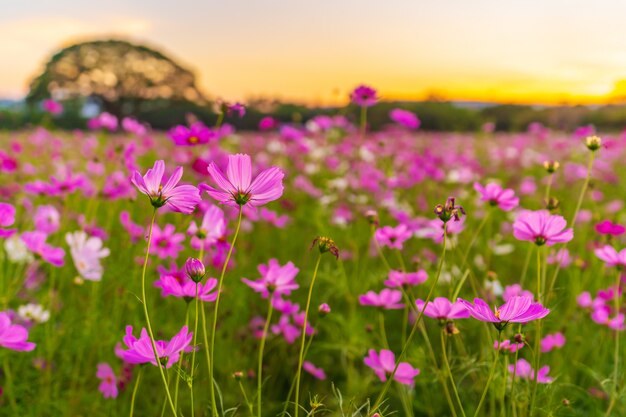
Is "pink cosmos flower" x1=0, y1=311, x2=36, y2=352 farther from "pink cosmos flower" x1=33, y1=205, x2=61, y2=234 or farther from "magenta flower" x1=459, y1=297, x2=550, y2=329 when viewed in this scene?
"pink cosmos flower" x1=33, y1=205, x2=61, y2=234

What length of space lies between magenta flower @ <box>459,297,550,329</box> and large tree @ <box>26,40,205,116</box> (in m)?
15.7

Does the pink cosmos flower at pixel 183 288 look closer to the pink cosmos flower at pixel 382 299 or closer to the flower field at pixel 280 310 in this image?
the flower field at pixel 280 310

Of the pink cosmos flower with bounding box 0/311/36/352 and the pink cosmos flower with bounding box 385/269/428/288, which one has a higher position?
the pink cosmos flower with bounding box 0/311/36/352

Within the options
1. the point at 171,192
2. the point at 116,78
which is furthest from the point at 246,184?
the point at 116,78

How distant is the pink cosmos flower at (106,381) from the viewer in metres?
1.33

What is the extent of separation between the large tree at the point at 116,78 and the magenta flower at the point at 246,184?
1549 centimetres

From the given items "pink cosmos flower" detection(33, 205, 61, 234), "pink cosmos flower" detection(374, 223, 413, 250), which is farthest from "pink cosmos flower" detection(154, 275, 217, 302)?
"pink cosmos flower" detection(33, 205, 61, 234)

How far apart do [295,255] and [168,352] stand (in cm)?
181

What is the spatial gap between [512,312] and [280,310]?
0.90 m

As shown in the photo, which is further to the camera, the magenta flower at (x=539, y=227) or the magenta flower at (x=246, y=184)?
the magenta flower at (x=539, y=227)

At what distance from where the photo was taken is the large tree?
599 inches

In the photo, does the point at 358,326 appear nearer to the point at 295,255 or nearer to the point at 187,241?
the point at 187,241

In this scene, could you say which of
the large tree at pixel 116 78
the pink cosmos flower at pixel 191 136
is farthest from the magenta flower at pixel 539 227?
the large tree at pixel 116 78

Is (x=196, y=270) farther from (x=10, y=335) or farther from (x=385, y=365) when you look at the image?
(x=385, y=365)
